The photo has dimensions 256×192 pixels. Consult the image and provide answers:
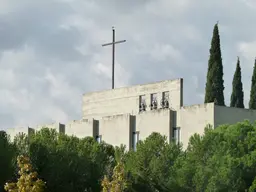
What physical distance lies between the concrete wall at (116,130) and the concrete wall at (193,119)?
4.71m

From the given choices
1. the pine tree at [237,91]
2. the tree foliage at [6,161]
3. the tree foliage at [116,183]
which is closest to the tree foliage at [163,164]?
the tree foliage at [6,161]

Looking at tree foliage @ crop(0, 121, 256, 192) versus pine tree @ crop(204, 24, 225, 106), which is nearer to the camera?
tree foliage @ crop(0, 121, 256, 192)

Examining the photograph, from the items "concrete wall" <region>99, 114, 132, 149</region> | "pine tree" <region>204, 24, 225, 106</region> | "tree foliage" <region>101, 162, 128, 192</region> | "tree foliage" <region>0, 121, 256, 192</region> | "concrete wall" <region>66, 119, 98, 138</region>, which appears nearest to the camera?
"tree foliage" <region>101, 162, 128, 192</region>

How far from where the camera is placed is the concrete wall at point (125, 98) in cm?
6034

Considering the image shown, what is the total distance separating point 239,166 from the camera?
4912 cm

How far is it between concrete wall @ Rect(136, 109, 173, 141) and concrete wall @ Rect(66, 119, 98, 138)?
16.4 feet

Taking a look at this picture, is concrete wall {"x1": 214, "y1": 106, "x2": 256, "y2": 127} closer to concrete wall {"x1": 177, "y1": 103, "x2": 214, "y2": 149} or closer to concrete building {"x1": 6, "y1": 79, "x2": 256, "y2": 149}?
concrete building {"x1": 6, "y1": 79, "x2": 256, "y2": 149}

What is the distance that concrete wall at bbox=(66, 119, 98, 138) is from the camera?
6444cm

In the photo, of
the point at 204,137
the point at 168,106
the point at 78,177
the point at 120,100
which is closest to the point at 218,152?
the point at 204,137

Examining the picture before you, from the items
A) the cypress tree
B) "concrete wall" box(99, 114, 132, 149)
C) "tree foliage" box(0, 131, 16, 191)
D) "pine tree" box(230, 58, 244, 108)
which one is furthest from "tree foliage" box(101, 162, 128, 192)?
"pine tree" box(230, 58, 244, 108)

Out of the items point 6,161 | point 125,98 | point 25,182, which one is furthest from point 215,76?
point 25,182

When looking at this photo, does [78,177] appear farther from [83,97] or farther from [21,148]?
[83,97]

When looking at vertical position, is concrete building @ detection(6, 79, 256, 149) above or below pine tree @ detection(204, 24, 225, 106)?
below

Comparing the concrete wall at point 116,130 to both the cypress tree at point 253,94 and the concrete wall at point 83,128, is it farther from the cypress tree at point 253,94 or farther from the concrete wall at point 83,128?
the cypress tree at point 253,94
